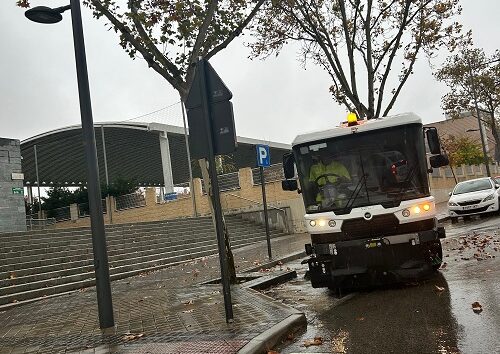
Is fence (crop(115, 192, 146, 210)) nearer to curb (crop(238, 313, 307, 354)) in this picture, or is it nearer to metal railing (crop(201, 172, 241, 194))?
metal railing (crop(201, 172, 241, 194))

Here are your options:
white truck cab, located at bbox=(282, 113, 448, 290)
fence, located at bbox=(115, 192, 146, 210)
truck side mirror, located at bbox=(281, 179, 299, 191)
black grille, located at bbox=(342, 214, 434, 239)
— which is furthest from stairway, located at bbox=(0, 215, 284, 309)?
fence, located at bbox=(115, 192, 146, 210)

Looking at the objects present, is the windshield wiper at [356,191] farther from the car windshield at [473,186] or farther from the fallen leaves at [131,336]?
the car windshield at [473,186]

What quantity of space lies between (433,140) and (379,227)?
1.78m

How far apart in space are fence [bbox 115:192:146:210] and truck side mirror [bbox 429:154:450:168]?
25.3 metres

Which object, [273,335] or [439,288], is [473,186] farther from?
[273,335]

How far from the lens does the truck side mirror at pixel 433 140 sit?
8.23m

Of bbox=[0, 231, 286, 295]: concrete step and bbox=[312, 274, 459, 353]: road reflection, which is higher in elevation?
bbox=[0, 231, 286, 295]: concrete step

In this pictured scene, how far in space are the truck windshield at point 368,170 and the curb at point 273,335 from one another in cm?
228

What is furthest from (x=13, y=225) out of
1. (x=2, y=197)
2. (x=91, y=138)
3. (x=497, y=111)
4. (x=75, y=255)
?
(x=497, y=111)

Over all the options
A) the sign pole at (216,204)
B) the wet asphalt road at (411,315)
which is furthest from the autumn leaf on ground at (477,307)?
the sign pole at (216,204)

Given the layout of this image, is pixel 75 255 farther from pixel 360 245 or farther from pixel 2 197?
pixel 360 245

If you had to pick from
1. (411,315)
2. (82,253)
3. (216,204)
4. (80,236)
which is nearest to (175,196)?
(80,236)

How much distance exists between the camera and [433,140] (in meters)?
8.25

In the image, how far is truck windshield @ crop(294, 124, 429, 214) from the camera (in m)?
7.94
